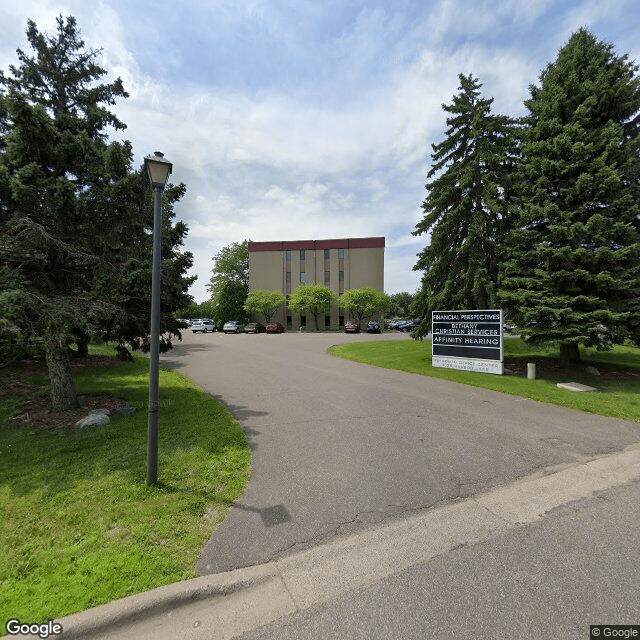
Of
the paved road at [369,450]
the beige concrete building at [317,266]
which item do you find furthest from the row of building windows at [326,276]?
the paved road at [369,450]

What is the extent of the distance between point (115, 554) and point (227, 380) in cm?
807

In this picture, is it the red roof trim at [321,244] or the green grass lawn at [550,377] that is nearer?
the green grass lawn at [550,377]

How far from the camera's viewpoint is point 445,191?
1347 centimetres

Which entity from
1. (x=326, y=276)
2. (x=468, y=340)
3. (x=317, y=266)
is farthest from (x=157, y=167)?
(x=317, y=266)

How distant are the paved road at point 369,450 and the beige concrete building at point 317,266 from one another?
37.5m

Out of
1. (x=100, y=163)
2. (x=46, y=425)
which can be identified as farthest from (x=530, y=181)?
(x=46, y=425)

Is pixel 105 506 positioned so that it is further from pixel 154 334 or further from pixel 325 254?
pixel 325 254

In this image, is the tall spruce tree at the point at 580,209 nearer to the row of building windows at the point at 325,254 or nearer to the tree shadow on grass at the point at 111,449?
the tree shadow on grass at the point at 111,449

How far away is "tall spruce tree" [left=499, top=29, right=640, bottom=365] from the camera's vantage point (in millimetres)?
9953

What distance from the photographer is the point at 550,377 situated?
10.9 metres

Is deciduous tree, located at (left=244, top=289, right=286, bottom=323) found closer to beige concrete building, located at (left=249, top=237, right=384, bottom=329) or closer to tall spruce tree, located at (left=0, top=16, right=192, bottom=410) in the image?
beige concrete building, located at (left=249, top=237, right=384, bottom=329)

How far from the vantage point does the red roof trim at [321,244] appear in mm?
46562

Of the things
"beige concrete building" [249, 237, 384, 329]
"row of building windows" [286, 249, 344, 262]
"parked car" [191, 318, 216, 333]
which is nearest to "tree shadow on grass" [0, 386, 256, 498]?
"parked car" [191, 318, 216, 333]

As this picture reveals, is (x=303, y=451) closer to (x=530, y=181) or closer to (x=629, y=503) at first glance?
(x=629, y=503)
